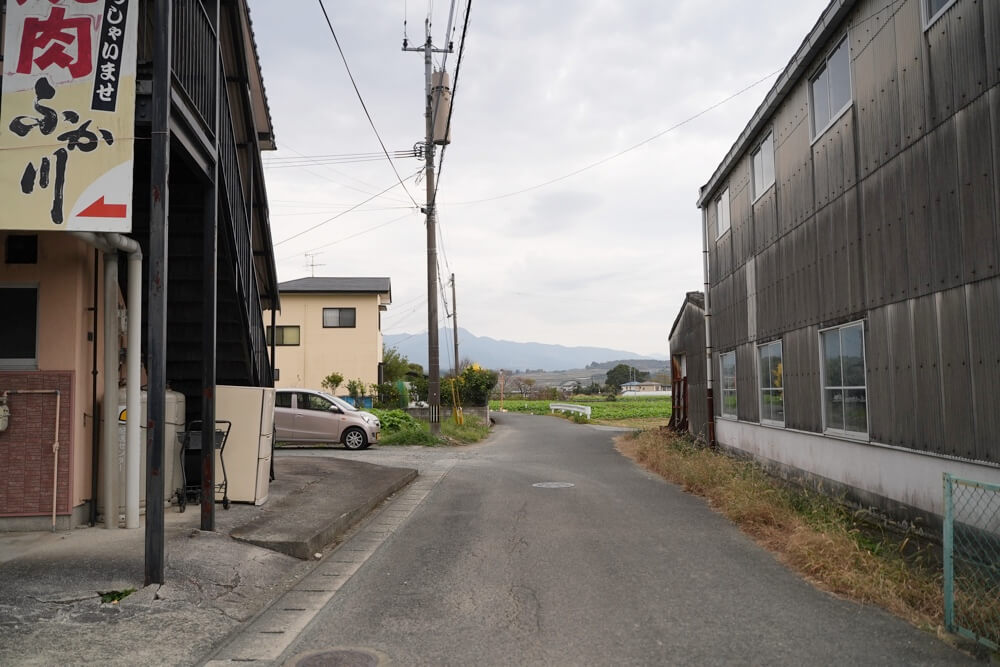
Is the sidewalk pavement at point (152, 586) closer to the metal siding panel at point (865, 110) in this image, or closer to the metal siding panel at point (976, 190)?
the metal siding panel at point (976, 190)

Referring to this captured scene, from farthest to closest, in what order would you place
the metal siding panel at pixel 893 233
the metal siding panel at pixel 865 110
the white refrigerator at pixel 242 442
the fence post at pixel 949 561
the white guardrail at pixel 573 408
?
the white guardrail at pixel 573 408
the white refrigerator at pixel 242 442
the metal siding panel at pixel 865 110
the metal siding panel at pixel 893 233
the fence post at pixel 949 561

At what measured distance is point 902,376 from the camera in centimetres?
753

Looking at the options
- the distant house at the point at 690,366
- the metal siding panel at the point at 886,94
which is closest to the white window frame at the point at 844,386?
the metal siding panel at the point at 886,94

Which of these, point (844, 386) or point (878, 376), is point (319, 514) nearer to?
point (878, 376)

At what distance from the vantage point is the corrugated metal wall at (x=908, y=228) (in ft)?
19.9

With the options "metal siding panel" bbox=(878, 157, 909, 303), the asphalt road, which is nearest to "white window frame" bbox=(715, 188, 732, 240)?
"metal siding panel" bbox=(878, 157, 909, 303)

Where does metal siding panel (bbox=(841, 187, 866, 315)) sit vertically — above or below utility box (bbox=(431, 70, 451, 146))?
below

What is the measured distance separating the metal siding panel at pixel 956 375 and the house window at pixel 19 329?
8.28 meters

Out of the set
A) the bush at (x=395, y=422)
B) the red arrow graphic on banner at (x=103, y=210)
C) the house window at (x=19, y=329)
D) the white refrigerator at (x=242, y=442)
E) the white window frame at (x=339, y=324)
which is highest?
the white window frame at (x=339, y=324)

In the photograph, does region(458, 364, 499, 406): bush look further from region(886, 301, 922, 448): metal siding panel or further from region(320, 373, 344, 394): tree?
region(886, 301, 922, 448): metal siding panel

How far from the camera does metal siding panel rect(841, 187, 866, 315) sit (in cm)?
856

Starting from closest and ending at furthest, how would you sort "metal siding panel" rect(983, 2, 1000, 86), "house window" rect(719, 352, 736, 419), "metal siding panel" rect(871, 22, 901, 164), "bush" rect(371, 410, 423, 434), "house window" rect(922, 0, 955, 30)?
"metal siding panel" rect(983, 2, 1000, 86), "house window" rect(922, 0, 955, 30), "metal siding panel" rect(871, 22, 901, 164), "house window" rect(719, 352, 736, 419), "bush" rect(371, 410, 423, 434)

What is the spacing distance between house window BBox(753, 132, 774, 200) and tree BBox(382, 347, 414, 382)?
31.6 meters

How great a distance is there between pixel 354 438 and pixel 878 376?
1394 centimetres
